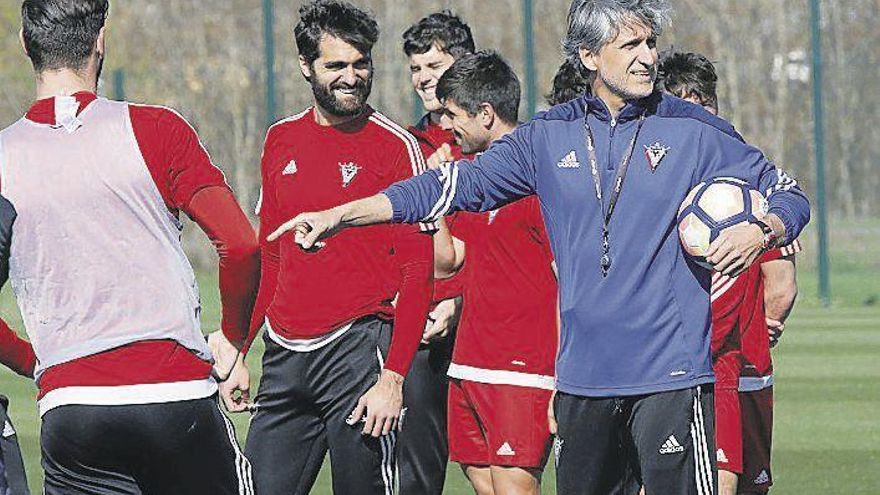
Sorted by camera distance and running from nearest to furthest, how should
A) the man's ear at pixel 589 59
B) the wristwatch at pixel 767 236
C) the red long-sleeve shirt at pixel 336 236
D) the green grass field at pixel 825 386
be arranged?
the wristwatch at pixel 767 236 < the man's ear at pixel 589 59 < the red long-sleeve shirt at pixel 336 236 < the green grass field at pixel 825 386

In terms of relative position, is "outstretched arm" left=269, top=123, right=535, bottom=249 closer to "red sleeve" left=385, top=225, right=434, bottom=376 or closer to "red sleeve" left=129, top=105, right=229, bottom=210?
"red sleeve" left=129, top=105, right=229, bottom=210

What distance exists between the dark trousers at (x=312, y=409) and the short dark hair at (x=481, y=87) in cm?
112

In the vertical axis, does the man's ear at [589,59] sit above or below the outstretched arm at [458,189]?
above

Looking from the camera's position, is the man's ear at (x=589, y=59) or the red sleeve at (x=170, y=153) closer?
the red sleeve at (x=170, y=153)

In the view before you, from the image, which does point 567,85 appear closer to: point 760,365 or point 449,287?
point 449,287

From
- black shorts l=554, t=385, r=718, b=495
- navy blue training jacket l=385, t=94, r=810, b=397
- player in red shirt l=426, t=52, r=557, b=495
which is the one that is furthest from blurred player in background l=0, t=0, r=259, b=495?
player in red shirt l=426, t=52, r=557, b=495

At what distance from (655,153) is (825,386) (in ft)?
28.4

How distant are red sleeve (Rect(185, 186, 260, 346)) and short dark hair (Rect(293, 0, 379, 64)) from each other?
178 cm

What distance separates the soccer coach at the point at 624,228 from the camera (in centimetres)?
516

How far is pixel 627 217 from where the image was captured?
5.17 m

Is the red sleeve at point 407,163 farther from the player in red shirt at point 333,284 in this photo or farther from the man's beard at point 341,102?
the man's beard at point 341,102

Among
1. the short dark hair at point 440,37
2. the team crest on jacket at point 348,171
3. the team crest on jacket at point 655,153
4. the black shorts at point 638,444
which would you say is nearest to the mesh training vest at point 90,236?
the black shorts at point 638,444

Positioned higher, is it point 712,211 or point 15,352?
point 712,211

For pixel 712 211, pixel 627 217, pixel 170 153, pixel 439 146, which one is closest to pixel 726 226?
pixel 712 211
